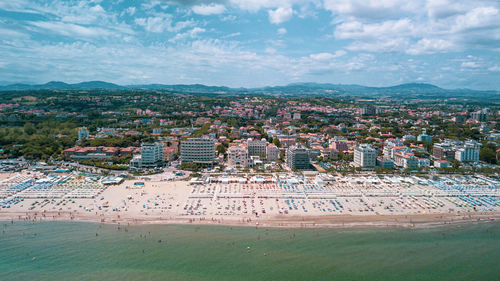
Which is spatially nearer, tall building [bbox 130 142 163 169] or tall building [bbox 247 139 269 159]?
tall building [bbox 130 142 163 169]

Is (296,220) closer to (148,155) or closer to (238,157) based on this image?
(238,157)

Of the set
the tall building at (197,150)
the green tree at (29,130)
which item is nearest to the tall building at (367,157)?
the tall building at (197,150)

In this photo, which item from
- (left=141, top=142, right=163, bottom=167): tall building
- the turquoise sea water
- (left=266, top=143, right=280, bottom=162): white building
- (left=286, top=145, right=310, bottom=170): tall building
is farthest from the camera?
(left=266, top=143, right=280, bottom=162): white building

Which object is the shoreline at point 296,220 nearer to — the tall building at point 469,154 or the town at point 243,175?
the town at point 243,175

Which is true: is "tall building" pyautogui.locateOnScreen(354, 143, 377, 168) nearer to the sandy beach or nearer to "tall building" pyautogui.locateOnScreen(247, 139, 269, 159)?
the sandy beach

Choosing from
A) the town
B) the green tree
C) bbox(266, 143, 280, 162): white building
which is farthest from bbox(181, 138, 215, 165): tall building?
the green tree

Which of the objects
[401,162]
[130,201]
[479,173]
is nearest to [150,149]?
[130,201]

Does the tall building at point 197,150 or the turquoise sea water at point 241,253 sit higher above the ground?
the tall building at point 197,150
